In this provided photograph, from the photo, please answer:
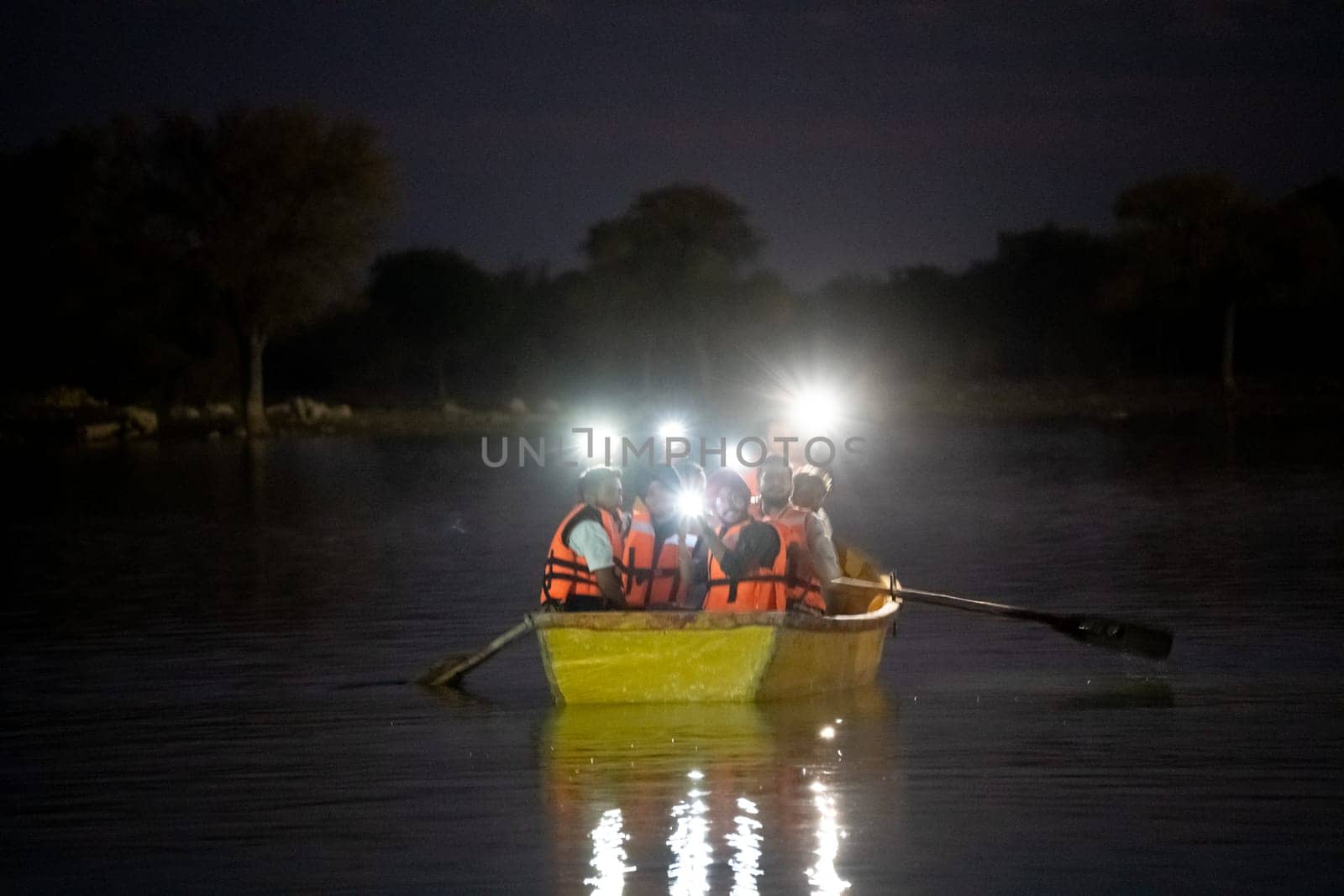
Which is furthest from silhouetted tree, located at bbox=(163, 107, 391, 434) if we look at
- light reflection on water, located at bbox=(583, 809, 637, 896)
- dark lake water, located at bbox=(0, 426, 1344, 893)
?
light reflection on water, located at bbox=(583, 809, 637, 896)

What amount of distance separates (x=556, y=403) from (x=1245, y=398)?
879 inches

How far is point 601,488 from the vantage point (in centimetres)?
1250

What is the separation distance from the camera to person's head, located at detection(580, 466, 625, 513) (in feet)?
41.0

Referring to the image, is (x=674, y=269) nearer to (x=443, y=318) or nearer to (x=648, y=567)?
(x=443, y=318)

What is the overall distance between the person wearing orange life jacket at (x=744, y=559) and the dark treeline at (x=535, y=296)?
4480 centimetres

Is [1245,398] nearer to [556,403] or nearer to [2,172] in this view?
[556,403]

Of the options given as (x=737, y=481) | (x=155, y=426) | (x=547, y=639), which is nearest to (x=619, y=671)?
(x=547, y=639)

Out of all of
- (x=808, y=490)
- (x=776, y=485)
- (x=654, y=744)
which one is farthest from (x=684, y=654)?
(x=808, y=490)

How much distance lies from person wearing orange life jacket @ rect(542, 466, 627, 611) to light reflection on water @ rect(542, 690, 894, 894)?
67 cm

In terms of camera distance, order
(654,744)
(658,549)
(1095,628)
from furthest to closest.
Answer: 1. (1095,628)
2. (658,549)
3. (654,744)

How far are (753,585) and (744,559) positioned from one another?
163mm

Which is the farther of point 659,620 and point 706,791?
point 659,620

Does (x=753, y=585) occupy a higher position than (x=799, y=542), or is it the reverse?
(x=799, y=542)

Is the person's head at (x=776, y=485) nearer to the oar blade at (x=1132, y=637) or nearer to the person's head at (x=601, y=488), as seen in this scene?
the person's head at (x=601, y=488)
